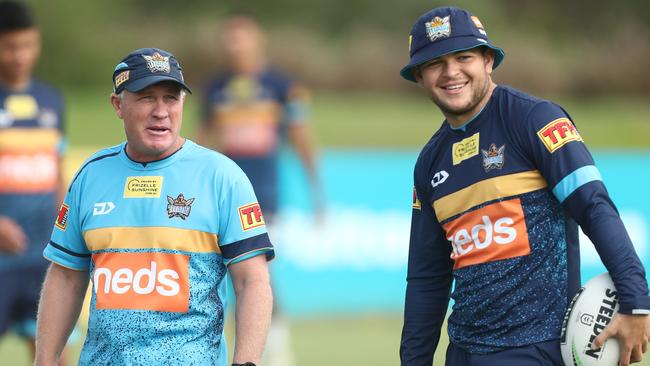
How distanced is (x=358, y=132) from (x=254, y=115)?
11.2 meters

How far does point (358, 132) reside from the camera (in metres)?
→ 21.5

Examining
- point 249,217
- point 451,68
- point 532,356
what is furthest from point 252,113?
point 532,356

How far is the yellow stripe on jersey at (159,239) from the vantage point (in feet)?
14.9

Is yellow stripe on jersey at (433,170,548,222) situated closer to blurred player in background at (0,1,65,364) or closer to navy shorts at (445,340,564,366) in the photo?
navy shorts at (445,340,564,366)

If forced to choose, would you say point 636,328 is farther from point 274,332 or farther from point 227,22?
point 227,22

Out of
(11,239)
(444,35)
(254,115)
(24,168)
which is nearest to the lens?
(444,35)

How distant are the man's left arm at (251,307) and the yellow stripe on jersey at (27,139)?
384 centimetres

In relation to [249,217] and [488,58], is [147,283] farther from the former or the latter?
[488,58]

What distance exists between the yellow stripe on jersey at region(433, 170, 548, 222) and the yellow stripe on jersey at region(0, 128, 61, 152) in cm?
398

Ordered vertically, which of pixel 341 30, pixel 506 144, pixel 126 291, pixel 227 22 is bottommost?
pixel 126 291

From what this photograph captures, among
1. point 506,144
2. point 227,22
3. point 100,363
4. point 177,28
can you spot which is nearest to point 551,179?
point 506,144

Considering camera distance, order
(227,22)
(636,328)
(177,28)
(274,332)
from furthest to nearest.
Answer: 1. (177,28)
2. (227,22)
3. (274,332)
4. (636,328)

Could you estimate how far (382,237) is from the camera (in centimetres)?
1196

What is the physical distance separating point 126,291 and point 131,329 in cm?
15
